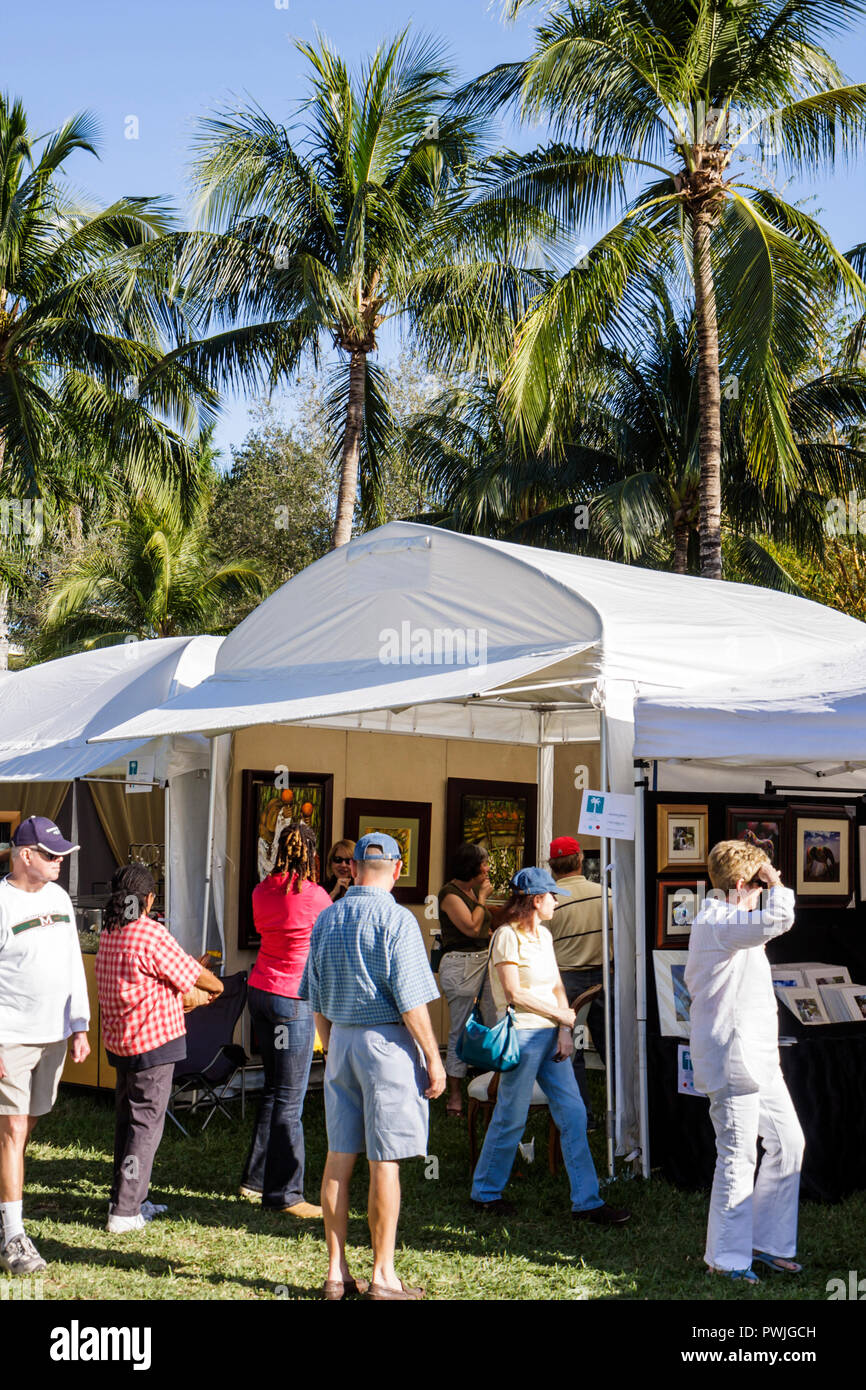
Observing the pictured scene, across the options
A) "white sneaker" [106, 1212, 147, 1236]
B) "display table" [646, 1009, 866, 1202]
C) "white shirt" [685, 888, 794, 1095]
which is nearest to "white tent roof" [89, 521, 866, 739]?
"display table" [646, 1009, 866, 1202]

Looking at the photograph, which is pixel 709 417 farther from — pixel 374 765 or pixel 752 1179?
pixel 752 1179

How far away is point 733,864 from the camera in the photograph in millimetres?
5504

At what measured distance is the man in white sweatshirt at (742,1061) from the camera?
211 inches

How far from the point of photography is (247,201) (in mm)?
16125

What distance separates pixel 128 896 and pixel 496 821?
5.24 metres

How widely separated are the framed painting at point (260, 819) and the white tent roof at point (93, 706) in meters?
0.46

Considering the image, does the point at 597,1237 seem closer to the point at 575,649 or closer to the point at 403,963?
the point at 403,963

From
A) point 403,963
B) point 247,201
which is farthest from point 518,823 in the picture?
point 247,201

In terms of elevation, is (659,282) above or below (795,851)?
above

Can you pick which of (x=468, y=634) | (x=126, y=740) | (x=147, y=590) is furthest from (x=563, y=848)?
(x=147, y=590)

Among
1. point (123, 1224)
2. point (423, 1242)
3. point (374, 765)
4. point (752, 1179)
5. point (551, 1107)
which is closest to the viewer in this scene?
point (752, 1179)

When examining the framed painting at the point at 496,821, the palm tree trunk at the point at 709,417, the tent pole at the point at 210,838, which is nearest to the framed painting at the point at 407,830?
the framed painting at the point at 496,821

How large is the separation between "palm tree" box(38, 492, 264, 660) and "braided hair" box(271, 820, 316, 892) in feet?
65.5

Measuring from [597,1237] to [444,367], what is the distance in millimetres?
12935
